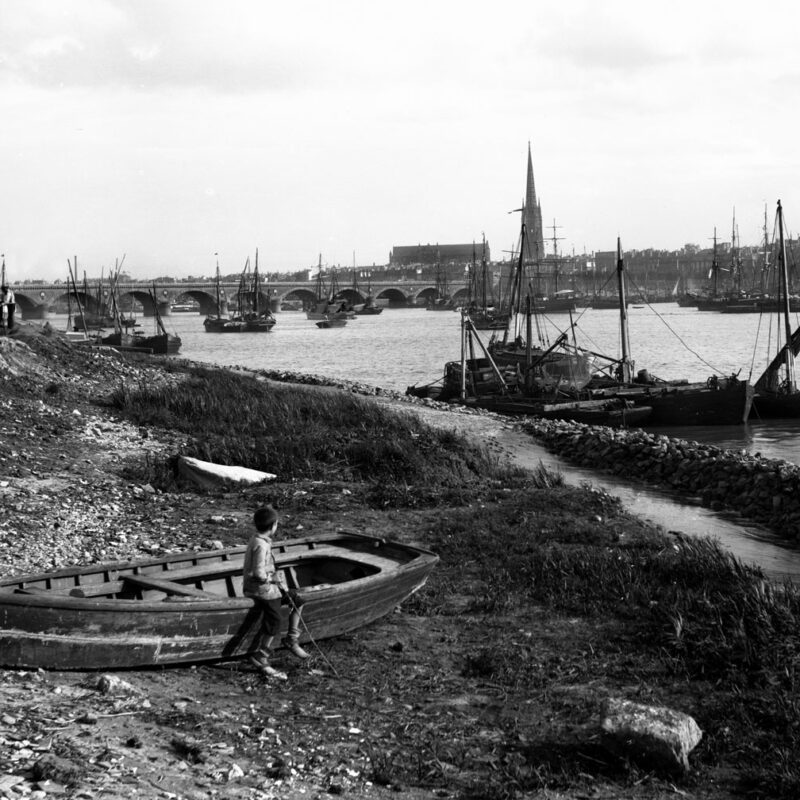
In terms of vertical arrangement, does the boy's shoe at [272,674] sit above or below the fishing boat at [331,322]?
below

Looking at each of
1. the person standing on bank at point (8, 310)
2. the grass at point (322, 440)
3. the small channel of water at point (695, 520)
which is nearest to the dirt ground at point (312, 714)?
the grass at point (322, 440)

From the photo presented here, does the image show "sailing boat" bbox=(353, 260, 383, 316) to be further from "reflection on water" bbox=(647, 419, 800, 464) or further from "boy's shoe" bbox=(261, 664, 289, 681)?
"boy's shoe" bbox=(261, 664, 289, 681)

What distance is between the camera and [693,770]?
A: 7020 mm

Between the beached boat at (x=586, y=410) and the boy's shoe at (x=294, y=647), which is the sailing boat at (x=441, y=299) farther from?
the boy's shoe at (x=294, y=647)

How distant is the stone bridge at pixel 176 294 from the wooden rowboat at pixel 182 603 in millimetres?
83335

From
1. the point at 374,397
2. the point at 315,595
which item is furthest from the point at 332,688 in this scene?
the point at 374,397

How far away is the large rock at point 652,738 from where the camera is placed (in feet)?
22.9

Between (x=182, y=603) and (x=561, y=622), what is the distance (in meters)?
4.19

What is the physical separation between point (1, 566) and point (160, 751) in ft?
16.8

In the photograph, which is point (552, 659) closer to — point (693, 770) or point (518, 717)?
point (518, 717)

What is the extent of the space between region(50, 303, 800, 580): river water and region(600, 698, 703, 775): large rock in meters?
7.79

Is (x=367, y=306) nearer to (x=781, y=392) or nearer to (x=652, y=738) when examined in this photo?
(x=781, y=392)

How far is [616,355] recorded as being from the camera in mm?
80375

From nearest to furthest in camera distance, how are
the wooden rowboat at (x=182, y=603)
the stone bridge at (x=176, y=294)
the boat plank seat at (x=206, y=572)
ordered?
1. the wooden rowboat at (x=182, y=603)
2. the boat plank seat at (x=206, y=572)
3. the stone bridge at (x=176, y=294)
